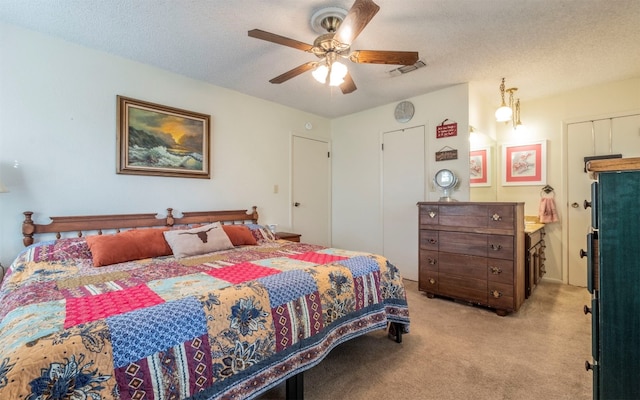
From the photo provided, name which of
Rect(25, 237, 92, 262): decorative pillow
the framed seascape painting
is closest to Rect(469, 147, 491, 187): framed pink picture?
the framed seascape painting

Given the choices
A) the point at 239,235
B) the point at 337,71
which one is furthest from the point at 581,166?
the point at 239,235

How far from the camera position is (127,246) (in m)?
2.22

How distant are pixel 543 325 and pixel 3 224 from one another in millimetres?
4478

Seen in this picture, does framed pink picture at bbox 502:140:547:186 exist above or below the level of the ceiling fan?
below

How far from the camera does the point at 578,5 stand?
1.97 metres

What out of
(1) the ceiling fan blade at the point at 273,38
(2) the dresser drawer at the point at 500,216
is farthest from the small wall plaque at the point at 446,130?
(1) the ceiling fan blade at the point at 273,38

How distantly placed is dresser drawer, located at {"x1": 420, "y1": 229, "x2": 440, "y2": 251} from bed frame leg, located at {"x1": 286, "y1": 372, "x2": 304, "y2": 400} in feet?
7.13

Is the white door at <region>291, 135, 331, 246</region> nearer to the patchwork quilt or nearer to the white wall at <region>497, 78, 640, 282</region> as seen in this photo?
the patchwork quilt

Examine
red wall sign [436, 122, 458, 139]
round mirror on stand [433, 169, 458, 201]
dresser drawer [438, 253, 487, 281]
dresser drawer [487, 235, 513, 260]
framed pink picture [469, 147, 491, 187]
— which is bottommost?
dresser drawer [438, 253, 487, 281]

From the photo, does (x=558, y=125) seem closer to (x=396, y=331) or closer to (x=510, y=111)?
(x=510, y=111)

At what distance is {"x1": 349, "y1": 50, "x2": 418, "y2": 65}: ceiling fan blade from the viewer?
6.57 feet

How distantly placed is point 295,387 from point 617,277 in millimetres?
1448

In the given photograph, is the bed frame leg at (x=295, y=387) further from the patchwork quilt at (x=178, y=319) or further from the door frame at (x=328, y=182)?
the door frame at (x=328, y=182)

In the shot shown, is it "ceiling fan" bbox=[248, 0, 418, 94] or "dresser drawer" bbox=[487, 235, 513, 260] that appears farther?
"dresser drawer" bbox=[487, 235, 513, 260]
